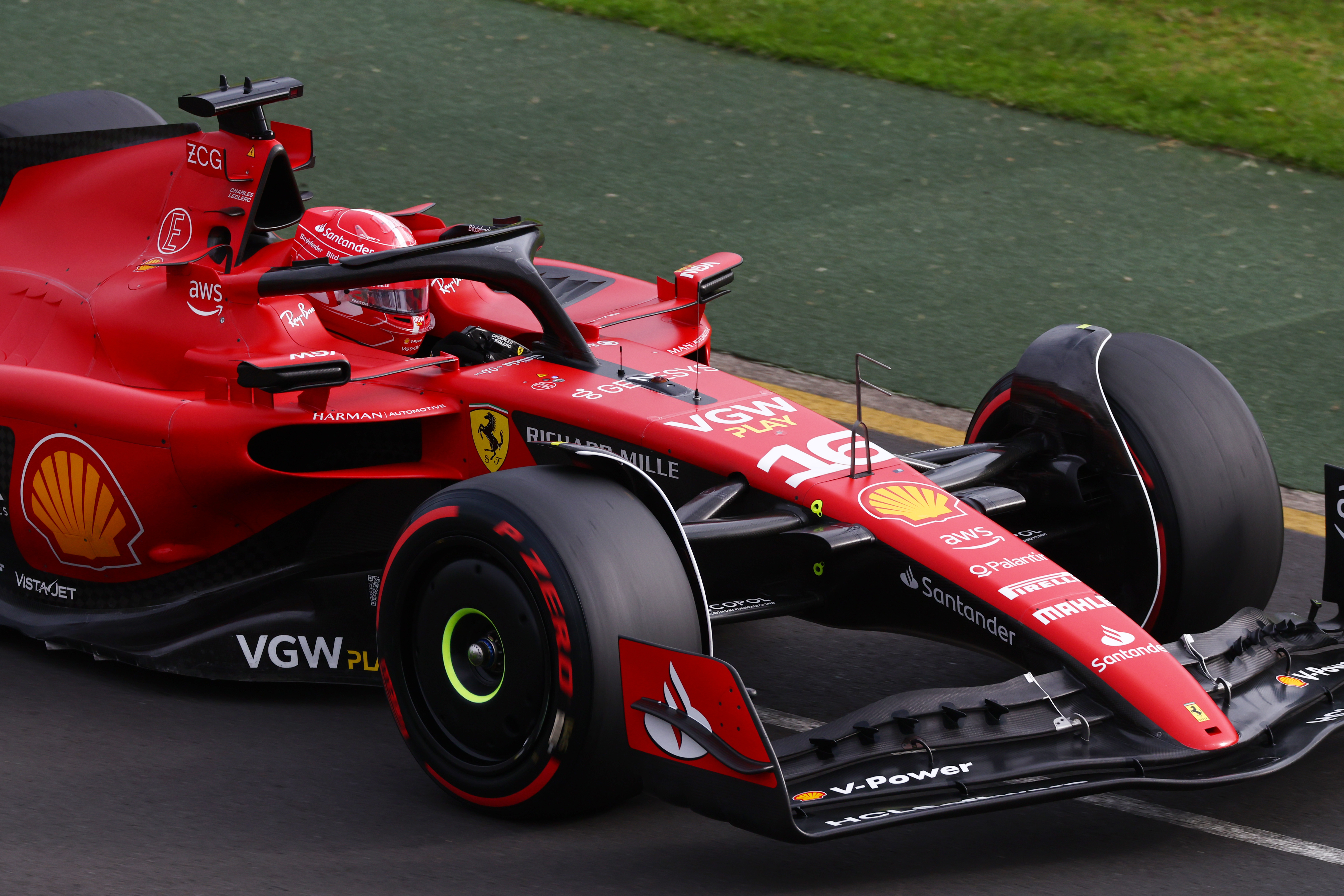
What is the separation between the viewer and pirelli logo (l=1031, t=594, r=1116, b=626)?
4426mm

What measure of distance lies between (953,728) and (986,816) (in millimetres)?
490

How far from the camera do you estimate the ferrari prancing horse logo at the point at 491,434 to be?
5.21m

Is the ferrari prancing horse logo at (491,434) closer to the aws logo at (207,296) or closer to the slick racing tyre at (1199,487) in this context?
the aws logo at (207,296)

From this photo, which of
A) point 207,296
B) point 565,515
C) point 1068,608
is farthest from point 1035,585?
point 207,296

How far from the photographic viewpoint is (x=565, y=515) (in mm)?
4312

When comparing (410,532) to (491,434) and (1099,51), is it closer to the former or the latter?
(491,434)

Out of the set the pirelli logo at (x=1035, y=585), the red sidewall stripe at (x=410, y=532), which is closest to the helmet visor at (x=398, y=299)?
the red sidewall stripe at (x=410, y=532)

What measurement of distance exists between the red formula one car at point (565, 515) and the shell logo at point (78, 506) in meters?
0.01

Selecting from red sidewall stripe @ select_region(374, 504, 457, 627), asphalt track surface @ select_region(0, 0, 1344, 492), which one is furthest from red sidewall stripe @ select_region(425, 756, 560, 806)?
asphalt track surface @ select_region(0, 0, 1344, 492)

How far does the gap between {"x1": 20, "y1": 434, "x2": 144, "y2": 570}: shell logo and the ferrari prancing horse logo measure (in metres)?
1.14

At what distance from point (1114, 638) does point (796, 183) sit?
6.67m

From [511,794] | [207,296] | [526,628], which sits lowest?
[511,794]

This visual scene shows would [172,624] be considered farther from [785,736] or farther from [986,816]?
[986,816]

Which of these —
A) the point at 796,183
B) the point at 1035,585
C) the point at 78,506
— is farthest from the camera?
the point at 796,183
